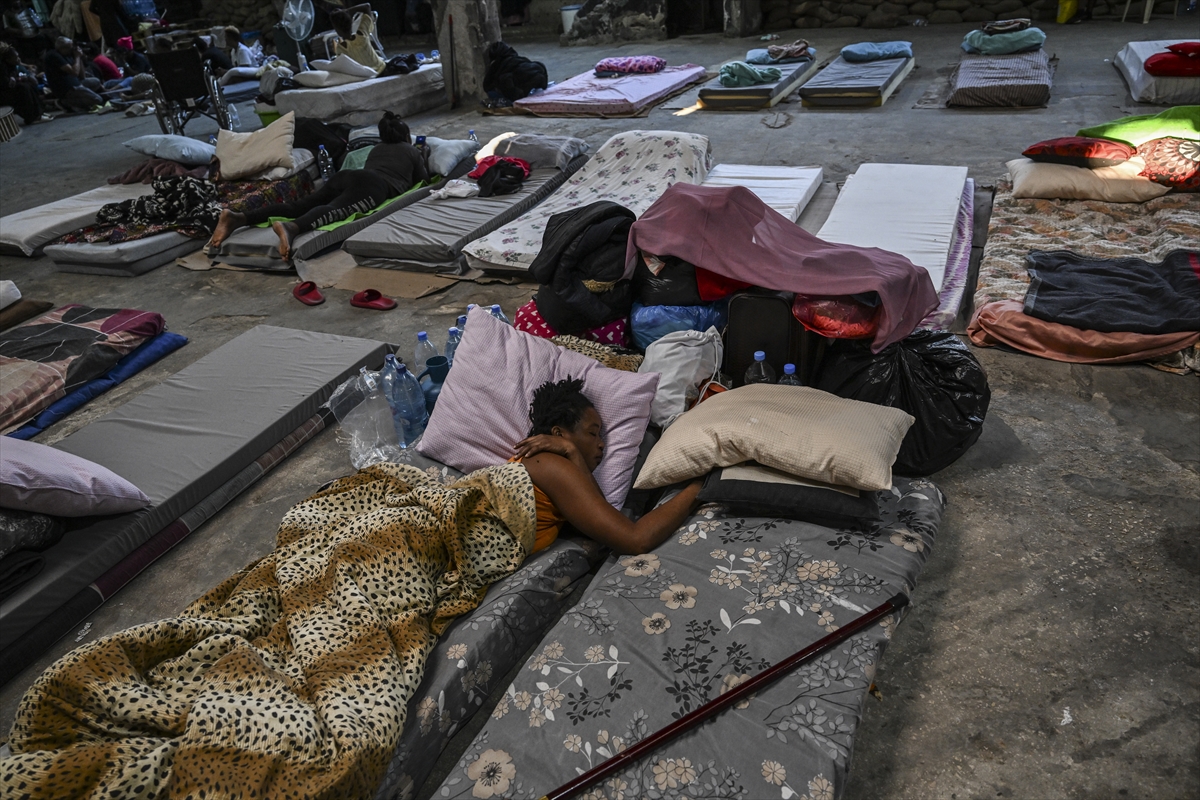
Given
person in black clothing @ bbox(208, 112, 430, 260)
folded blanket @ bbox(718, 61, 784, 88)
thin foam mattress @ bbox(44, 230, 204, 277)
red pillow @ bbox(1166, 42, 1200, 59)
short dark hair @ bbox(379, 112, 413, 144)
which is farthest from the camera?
folded blanket @ bbox(718, 61, 784, 88)

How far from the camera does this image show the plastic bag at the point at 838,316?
275 centimetres

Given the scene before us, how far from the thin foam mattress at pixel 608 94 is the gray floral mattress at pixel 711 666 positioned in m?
6.73

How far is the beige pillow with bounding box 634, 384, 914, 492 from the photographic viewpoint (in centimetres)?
214

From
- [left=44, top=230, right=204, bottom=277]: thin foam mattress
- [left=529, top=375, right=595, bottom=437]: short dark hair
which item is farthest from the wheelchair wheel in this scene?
[left=529, top=375, right=595, bottom=437]: short dark hair

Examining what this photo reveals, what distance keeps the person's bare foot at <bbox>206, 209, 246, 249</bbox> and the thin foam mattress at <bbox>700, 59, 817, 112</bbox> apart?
4.72m

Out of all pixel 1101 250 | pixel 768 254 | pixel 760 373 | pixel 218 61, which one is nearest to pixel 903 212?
pixel 1101 250

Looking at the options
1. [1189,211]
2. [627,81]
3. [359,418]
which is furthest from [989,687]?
[627,81]

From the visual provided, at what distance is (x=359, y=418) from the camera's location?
130 inches

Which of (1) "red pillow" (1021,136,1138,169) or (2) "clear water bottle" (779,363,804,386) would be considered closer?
(2) "clear water bottle" (779,363,804,386)

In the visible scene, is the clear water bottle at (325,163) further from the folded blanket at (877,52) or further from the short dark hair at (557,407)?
the folded blanket at (877,52)

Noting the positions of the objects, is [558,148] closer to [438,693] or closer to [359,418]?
[359,418]

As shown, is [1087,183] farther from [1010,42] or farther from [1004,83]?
[1010,42]

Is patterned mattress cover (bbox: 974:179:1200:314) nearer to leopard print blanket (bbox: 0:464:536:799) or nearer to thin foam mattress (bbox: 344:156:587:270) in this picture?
leopard print blanket (bbox: 0:464:536:799)

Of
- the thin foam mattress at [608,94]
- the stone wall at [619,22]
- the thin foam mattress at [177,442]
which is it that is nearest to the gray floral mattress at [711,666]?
the thin foam mattress at [177,442]
